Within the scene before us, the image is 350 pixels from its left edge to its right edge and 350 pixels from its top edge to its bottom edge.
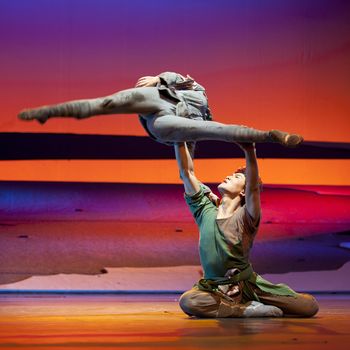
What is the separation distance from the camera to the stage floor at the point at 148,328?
2551 millimetres

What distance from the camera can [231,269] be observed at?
366 centimetres

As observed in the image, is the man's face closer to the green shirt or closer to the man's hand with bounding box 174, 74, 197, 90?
the green shirt

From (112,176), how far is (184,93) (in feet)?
6.76

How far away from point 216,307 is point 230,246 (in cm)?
30

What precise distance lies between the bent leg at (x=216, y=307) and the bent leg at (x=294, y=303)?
5cm

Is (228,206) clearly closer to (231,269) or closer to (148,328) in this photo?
(231,269)

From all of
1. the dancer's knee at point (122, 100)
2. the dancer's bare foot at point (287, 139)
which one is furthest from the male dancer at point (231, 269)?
the dancer's bare foot at point (287, 139)

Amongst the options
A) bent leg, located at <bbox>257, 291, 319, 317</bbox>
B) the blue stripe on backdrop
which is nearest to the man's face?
bent leg, located at <bbox>257, 291, 319, 317</bbox>

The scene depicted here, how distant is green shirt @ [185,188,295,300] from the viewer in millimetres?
3641

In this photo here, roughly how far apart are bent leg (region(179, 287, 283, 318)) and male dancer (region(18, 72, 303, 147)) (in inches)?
32.3

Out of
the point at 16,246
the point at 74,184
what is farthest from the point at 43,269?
the point at 74,184

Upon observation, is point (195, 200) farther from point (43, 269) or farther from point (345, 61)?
point (345, 61)

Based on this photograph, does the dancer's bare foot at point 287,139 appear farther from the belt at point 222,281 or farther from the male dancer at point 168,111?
the belt at point 222,281

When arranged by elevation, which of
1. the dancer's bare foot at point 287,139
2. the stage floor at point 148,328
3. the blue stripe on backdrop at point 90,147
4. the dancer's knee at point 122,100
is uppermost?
the blue stripe on backdrop at point 90,147
